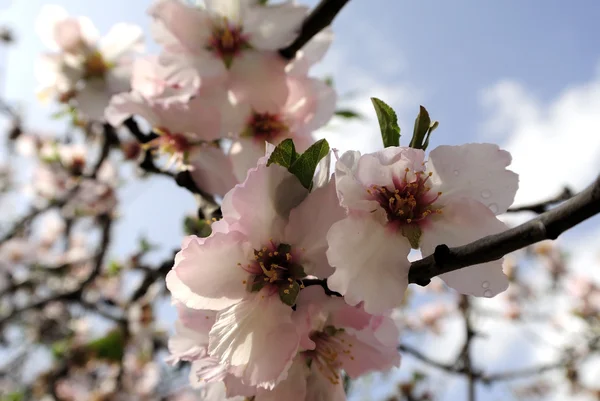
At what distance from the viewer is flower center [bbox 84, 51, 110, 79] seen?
1.63 m

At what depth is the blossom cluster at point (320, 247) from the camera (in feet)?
2.12

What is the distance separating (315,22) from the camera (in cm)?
107

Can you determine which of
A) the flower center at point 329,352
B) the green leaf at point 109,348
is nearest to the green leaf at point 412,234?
the flower center at point 329,352

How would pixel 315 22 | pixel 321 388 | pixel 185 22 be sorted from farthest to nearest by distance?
pixel 185 22, pixel 315 22, pixel 321 388

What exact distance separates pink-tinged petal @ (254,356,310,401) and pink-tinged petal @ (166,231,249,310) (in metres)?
0.16

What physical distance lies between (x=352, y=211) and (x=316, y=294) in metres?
0.14

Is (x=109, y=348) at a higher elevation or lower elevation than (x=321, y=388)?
lower

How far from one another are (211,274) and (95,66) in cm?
129

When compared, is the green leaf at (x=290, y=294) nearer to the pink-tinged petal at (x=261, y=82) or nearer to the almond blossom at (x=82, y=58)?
the pink-tinged petal at (x=261, y=82)

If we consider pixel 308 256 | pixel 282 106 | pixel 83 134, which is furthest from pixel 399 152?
pixel 83 134

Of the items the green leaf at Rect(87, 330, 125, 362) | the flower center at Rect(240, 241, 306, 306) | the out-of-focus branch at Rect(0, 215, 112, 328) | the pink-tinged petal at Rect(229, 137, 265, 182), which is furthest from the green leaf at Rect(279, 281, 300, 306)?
the green leaf at Rect(87, 330, 125, 362)

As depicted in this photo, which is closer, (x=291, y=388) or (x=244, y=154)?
(x=291, y=388)

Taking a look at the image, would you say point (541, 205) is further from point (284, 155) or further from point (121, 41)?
point (121, 41)

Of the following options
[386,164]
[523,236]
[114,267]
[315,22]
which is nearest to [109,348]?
[114,267]
